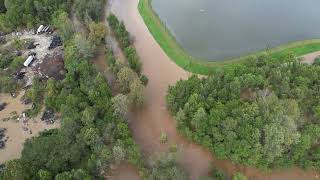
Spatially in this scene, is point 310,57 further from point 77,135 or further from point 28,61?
point 28,61

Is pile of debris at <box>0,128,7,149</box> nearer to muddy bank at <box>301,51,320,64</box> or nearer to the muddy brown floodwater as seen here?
the muddy brown floodwater

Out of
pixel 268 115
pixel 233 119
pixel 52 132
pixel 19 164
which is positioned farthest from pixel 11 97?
pixel 268 115

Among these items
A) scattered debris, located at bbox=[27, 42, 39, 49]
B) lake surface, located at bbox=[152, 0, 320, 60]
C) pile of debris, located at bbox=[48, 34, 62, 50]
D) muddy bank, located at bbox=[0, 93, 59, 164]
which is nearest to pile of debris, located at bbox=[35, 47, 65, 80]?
pile of debris, located at bbox=[48, 34, 62, 50]

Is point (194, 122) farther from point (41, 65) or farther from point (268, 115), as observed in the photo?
point (41, 65)

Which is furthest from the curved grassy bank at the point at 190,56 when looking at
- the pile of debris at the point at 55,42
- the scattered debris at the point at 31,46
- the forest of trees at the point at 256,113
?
the scattered debris at the point at 31,46

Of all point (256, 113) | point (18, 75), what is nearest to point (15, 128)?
point (18, 75)

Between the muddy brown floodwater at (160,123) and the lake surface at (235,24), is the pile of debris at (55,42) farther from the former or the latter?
Result: the lake surface at (235,24)
